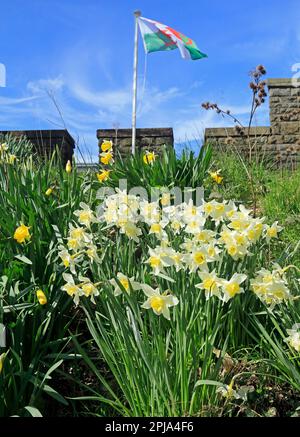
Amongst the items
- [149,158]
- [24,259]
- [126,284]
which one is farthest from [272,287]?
[149,158]

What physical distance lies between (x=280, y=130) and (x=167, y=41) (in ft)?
11.1

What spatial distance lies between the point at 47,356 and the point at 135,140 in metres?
8.12

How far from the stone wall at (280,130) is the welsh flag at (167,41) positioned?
1888 mm

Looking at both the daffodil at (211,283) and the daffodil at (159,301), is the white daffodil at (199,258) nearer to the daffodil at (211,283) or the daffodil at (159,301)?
the daffodil at (211,283)

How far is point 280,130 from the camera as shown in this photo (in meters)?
10.9

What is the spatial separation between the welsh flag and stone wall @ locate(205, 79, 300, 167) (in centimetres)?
189

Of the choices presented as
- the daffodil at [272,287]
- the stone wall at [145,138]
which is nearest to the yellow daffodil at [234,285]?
the daffodil at [272,287]

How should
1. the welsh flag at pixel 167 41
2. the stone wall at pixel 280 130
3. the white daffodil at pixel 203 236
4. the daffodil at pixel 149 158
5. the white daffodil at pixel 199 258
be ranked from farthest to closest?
the welsh flag at pixel 167 41, the stone wall at pixel 280 130, the daffodil at pixel 149 158, the white daffodil at pixel 203 236, the white daffodil at pixel 199 258

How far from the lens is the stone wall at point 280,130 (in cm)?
981

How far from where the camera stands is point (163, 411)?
1.92 metres

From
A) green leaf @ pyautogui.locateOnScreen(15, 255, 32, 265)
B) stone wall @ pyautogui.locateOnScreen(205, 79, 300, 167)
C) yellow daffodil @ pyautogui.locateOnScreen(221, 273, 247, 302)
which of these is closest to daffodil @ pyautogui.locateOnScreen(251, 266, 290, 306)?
yellow daffodil @ pyautogui.locateOnScreen(221, 273, 247, 302)

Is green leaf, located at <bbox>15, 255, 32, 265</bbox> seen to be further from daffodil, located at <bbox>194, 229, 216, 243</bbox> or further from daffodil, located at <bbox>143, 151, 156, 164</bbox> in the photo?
daffodil, located at <bbox>143, 151, 156, 164</bbox>

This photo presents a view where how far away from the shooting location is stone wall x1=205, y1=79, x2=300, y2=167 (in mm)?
9807

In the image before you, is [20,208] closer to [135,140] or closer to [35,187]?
[35,187]
